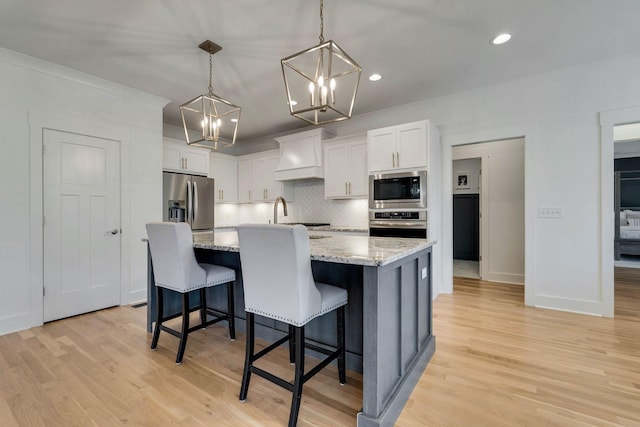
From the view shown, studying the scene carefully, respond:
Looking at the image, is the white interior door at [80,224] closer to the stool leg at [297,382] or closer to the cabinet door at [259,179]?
the cabinet door at [259,179]

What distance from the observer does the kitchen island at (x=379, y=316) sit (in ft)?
4.93

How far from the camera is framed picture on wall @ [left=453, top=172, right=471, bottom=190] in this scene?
6316 millimetres

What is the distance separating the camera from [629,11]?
229cm

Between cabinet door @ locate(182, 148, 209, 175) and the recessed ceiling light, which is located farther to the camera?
cabinet door @ locate(182, 148, 209, 175)

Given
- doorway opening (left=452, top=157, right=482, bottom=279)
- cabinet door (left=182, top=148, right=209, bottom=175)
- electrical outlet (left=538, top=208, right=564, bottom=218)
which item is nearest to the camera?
electrical outlet (left=538, top=208, right=564, bottom=218)

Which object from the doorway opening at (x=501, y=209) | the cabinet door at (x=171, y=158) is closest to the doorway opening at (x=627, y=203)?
the doorway opening at (x=501, y=209)

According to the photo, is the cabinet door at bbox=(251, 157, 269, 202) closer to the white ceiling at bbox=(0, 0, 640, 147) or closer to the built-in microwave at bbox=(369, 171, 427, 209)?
the white ceiling at bbox=(0, 0, 640, 147)

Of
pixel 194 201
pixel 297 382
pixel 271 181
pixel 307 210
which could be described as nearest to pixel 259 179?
pixel 271 181

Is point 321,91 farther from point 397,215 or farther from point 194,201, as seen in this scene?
point 194,201

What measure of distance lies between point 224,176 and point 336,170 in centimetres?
240

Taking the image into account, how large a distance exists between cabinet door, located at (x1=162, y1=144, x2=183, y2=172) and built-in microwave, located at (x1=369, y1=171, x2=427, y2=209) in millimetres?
3035

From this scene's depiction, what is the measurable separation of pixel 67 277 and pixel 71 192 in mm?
932

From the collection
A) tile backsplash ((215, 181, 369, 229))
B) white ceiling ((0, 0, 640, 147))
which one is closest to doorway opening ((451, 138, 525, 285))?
white ceiling ((0, 0, 640, 147))

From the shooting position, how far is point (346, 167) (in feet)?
14.8
